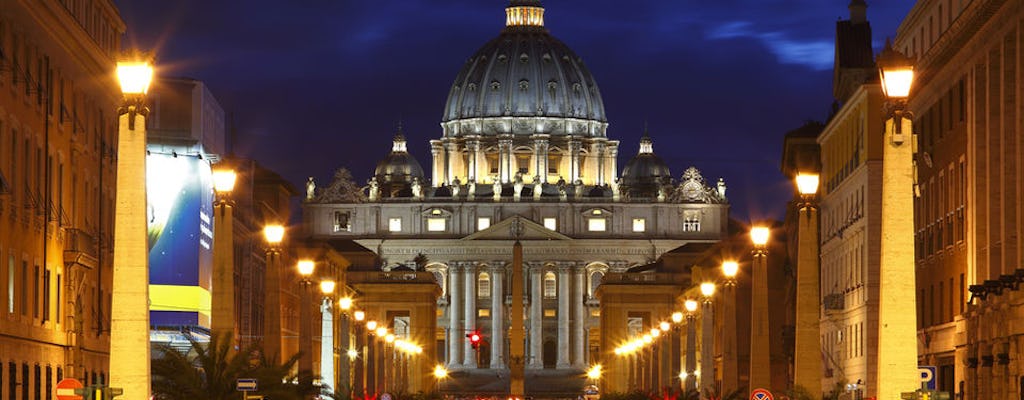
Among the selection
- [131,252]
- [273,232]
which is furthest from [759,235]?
[131,252]

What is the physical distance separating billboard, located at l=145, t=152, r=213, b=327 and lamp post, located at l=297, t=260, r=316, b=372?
86.2ft

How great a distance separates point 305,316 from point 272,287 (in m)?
10.7

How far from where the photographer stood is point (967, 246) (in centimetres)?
5634

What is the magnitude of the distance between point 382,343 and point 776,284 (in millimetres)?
24118

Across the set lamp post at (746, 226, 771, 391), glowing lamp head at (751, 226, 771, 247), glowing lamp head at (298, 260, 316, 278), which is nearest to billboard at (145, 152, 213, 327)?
glowing lamp head at (298, 260, 316, 278)

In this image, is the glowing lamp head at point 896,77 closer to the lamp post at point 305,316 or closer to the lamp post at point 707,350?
the lamp post at point 305,316

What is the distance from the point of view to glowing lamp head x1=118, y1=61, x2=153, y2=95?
2550cm

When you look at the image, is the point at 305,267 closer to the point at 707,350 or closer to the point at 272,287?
the point at 272,287

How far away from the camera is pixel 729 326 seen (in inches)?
2424

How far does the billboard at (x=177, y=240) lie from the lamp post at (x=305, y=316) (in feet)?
86.2

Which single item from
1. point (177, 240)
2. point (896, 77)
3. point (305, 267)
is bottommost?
point (305, 267)

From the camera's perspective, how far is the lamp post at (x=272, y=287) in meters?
46.8

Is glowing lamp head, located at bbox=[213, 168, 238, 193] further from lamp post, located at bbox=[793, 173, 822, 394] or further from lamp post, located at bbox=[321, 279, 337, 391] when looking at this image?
lamp post, located at bbox=[321, 279, 337, 391]

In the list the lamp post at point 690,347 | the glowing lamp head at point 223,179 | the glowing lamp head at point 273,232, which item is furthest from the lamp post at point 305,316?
the lamp post at point 690,347
